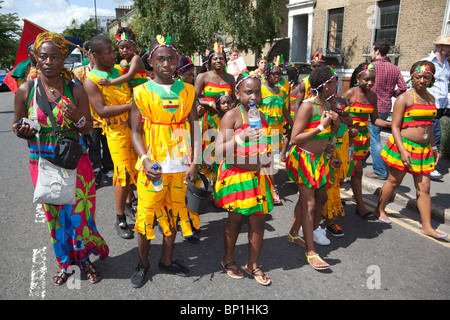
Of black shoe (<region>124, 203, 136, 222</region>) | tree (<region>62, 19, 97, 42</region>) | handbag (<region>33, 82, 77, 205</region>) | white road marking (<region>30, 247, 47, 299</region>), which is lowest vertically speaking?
white road marking (<region>30, 247, 47, 299</region>)

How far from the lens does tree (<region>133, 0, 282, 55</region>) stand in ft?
51.1

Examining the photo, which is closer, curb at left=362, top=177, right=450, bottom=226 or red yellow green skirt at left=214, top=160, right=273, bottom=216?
red yellow green skirt at left=214, top=160, right=273, bottom=216

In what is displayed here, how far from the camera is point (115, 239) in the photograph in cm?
395

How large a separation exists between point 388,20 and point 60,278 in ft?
51.3

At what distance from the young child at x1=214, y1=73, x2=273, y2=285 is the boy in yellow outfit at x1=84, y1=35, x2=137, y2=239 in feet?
4.60

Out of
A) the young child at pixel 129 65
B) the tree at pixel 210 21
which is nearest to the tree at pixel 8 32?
the tree at pixel 210 21

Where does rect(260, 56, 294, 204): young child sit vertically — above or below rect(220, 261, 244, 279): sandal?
above

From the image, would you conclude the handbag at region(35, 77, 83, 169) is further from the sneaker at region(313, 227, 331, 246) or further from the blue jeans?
the blue jeans

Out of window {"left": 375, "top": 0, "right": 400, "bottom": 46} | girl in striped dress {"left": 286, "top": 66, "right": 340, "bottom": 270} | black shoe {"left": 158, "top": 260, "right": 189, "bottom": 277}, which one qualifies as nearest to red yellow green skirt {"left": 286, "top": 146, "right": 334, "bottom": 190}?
girl in striped dress {"left": 286, "top": 66, "right": 340, "bottom": 270}

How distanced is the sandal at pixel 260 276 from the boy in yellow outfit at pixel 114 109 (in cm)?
167

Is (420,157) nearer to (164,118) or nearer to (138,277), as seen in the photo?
(164,118)

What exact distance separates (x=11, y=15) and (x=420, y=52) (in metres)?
39.1
